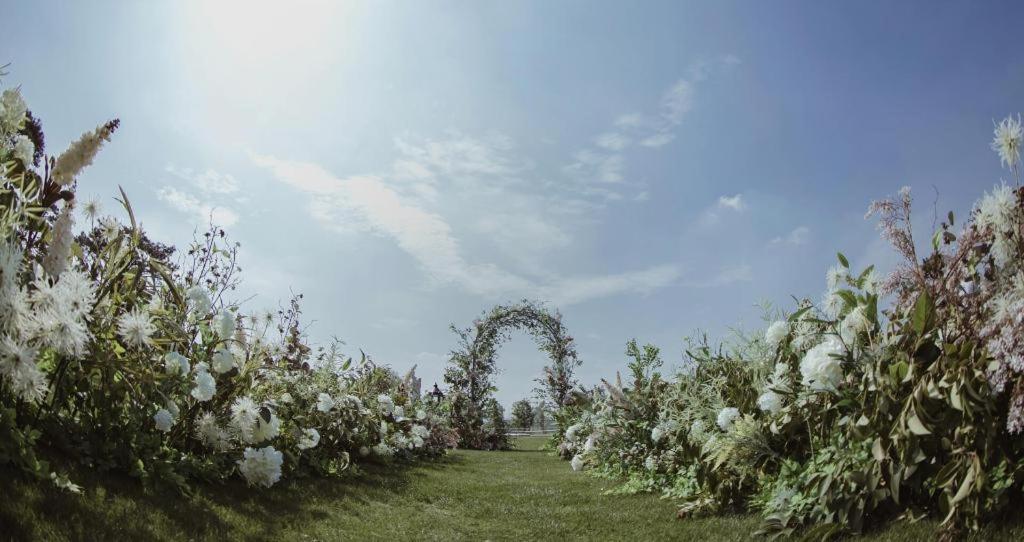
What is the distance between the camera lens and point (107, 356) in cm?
352

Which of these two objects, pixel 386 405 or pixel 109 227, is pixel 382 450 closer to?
pixel 386 405

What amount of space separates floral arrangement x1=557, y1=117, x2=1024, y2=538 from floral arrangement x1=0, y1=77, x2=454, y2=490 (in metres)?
3.79

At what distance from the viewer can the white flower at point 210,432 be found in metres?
4.57

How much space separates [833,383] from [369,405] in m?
7.28

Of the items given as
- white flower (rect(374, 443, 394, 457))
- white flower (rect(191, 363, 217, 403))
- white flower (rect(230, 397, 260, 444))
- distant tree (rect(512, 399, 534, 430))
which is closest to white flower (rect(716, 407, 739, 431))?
white flower (rect(230, 397, 260, 444))

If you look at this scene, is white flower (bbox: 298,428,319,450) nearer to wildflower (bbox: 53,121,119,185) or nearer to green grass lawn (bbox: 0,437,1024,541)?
green grass lawn (bbox: 0,437,1024,541)

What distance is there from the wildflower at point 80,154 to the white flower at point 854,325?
4452 millimetres

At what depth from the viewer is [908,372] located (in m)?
3.33

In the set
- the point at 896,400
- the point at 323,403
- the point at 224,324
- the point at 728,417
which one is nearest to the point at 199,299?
the point at 224,324

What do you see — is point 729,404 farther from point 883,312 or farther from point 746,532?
point 883,312

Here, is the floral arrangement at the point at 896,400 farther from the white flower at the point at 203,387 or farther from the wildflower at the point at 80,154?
the wildflower at the point at 80,154

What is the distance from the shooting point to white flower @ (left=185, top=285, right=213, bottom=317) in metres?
4.63

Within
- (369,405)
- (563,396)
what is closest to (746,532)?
Result: (369,405)

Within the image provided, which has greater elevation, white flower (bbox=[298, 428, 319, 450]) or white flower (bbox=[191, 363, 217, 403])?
white flower (bbox=[191, 363, 217, 403])
